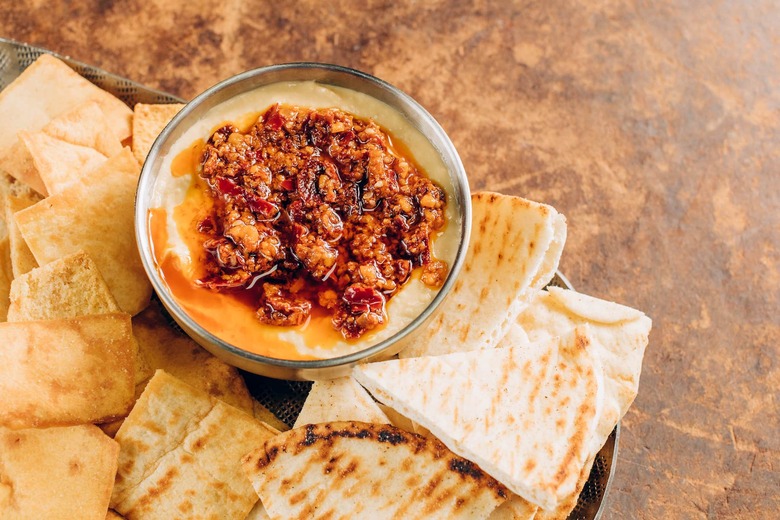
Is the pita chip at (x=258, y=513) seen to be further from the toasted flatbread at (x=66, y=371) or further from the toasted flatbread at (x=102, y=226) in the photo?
the toasted flatbread at (x=102, y=226)

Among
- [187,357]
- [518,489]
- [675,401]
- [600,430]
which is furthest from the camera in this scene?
[675,401]

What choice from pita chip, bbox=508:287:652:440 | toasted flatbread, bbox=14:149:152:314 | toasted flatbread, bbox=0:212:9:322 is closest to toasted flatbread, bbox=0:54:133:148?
toasted flatbread, bbox=14:149:152:314

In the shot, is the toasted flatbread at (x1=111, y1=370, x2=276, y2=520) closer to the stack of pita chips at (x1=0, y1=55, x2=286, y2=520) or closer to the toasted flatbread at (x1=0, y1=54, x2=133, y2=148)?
the stack of pita chips at (x1=0, y1=55, x2=286, y2=520)

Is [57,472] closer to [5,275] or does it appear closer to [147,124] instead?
[5,275]

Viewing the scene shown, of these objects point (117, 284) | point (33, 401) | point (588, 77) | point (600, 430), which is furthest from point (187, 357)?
point (588, 77)

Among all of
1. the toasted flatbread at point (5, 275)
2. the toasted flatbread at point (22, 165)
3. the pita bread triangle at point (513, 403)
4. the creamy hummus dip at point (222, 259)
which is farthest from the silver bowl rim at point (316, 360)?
the toasted flatbread at point (5, 275)

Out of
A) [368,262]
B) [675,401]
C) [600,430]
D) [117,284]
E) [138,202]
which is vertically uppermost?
[138,202]

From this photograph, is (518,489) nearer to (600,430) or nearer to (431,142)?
(600,430)
